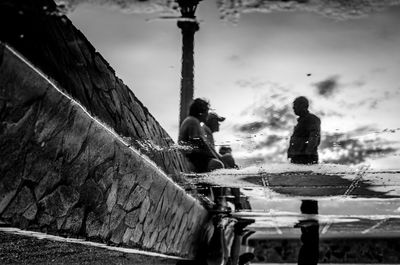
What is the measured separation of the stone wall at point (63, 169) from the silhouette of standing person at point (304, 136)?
117 centimetres

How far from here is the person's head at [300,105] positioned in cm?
293

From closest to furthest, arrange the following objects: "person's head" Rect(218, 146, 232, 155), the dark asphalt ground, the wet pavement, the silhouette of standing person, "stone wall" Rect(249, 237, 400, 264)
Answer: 1. the dark asphalt ground
2. the silhouette of standing person
3. the wet pavement
4. "person's head" Rect(218, 146, 232, 155)
5. "stone wall" Rect(249, 237, 400, 264)

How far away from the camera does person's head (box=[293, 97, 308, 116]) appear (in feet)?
9.62

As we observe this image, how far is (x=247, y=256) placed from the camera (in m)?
6.32

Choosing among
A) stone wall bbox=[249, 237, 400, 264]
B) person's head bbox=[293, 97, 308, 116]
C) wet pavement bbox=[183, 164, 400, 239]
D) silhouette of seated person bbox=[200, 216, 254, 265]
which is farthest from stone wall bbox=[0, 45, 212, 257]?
stone wall bbox=[249, 237, 400, 264]

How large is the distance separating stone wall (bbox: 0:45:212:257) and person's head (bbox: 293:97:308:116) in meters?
1.13

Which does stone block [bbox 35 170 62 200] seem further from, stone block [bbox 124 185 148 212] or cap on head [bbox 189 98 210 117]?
cap on head [bbox 189 98 210 117]

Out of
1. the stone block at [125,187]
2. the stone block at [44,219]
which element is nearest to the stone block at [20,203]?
the stone block at [44,219]

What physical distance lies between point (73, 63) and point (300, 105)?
186 centimetres

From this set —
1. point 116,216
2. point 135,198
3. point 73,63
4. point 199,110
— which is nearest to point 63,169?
point 73,63

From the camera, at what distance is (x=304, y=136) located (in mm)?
3652

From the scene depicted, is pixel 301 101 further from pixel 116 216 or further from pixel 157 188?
pixel 116 216

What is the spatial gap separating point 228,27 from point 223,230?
400cm

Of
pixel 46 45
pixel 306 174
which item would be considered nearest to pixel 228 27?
pixel 46 45
